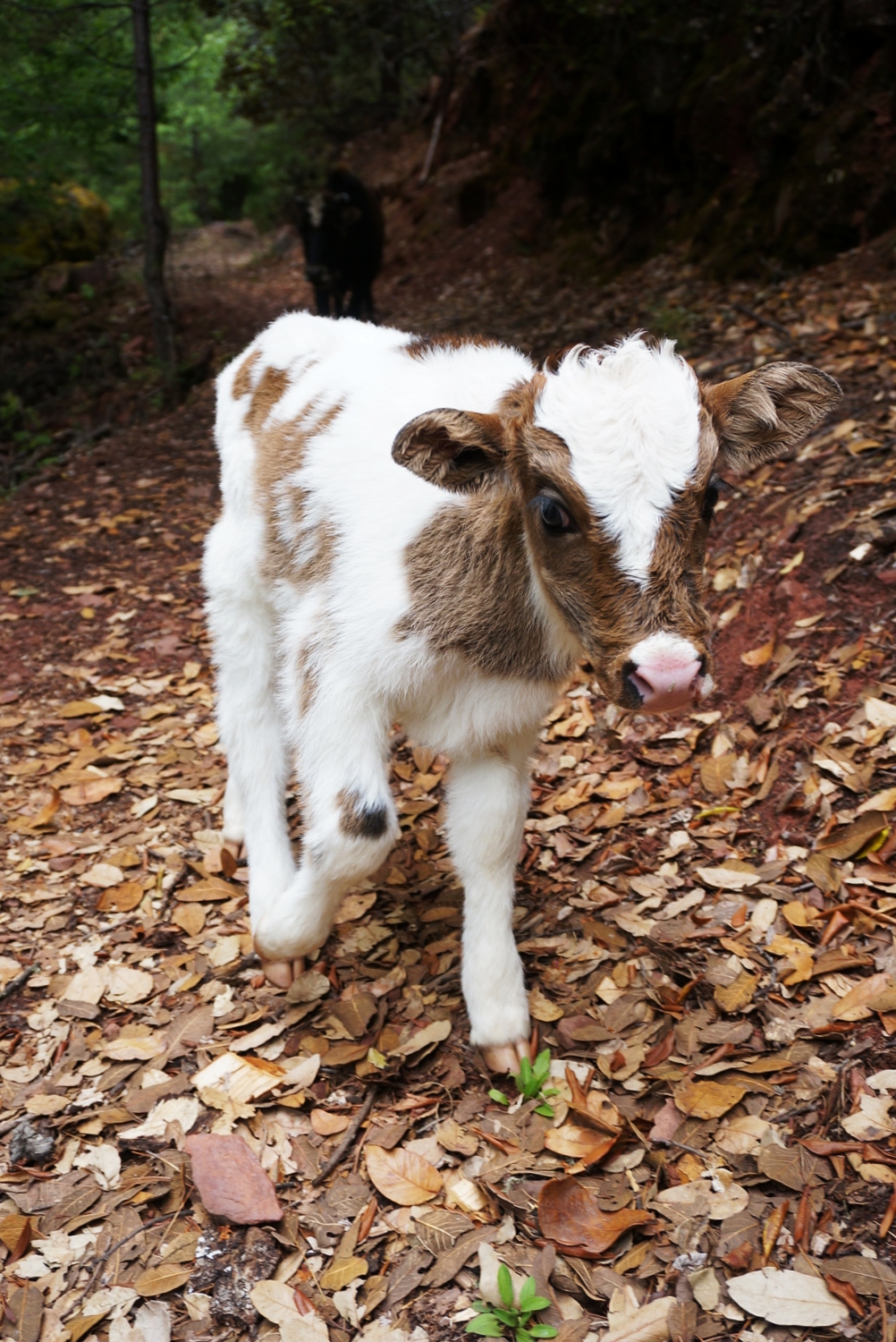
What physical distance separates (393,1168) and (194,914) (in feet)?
5.00

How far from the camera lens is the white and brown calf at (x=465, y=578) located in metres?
2.62

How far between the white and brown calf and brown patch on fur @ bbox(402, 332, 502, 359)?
19 mm

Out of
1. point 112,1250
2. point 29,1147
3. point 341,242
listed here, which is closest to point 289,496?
point 29,1147

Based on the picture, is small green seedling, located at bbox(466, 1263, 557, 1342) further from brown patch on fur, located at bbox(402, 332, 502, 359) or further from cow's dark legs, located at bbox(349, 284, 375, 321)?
cow's dark legs, located at bbox(349, 284, 375, 321)

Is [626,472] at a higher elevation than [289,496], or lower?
higher

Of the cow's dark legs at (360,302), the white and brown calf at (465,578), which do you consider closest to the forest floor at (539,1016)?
the white and brown calf at (465,578)

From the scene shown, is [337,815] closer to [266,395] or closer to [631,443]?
[631,443]

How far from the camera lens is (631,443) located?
259 cm

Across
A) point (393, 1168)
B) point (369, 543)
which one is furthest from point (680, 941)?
point (369, 543)

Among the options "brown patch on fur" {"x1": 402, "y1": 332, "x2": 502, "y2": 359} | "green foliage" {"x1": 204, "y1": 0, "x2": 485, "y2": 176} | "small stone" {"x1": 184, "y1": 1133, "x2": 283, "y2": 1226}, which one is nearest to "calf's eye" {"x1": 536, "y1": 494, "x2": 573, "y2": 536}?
"brown patch on fur" {"x1": 402, "y1": 332, "x2": 502, "y2": 359}

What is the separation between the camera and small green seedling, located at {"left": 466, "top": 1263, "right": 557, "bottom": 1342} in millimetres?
2477

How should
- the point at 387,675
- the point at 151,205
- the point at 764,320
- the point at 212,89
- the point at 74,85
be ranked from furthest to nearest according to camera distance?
the point at 212,89
the point at 151,205
the point at 74,85
the point at 764,320
the point at 387,675

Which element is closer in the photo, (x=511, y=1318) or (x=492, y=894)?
(x=511, y=1318)

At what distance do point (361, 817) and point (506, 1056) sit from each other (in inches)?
35.1
